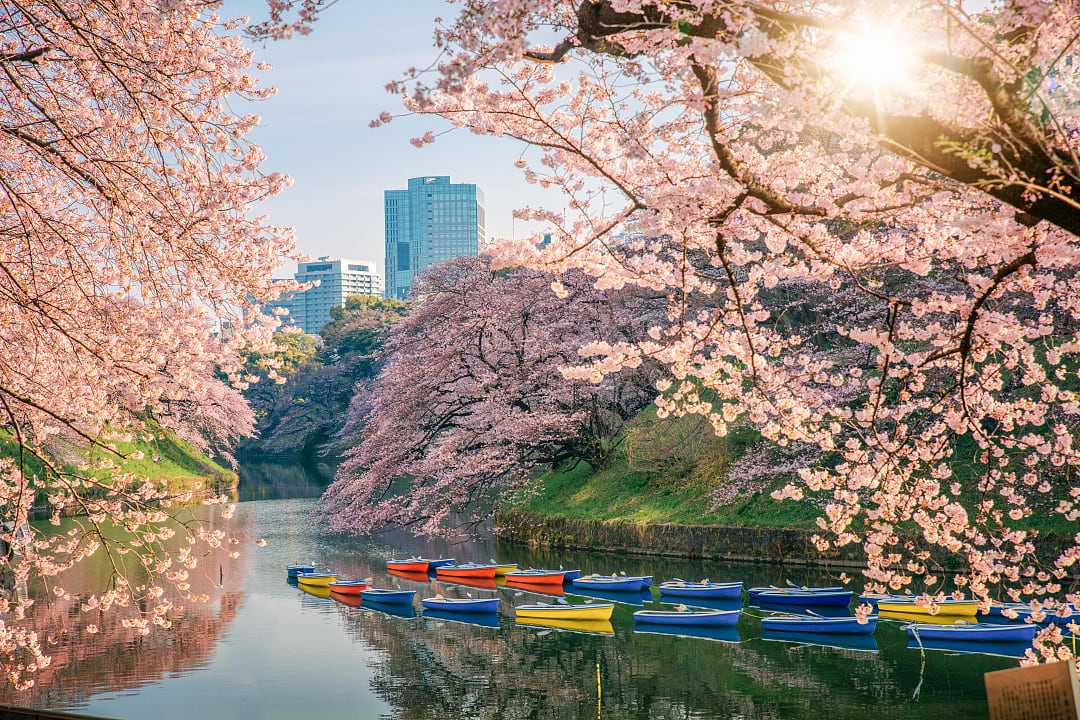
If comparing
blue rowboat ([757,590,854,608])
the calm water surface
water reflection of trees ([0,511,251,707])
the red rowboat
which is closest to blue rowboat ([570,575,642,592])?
the calm water surface

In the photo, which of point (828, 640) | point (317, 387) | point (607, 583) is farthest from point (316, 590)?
point (317, 387)

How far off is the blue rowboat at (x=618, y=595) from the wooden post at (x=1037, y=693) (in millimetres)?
14222

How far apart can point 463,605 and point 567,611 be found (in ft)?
7.79

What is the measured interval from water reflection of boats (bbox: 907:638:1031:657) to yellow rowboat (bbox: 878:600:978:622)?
1.93ft

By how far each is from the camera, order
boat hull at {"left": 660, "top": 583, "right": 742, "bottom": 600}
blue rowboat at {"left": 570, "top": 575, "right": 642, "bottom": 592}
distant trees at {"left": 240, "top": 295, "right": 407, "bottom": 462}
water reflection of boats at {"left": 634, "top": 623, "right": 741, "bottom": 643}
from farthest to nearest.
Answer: distant trees at {"left": 240, "top": 295, "right": 407, "bottom": 462}, blue rowboat at {"left": 570, "top": 575, "right": 642, "bottom": 592}, boat hull at {"left": 660, "top": 583, "right": 742, "bottom": 600}, water reflection of boats at {"left": 634, "top": 623, "right": 741, "bottom": 643}

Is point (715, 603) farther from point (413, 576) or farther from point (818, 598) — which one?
point (413, 576)

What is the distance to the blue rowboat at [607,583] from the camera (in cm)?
1862

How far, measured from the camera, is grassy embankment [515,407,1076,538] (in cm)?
2055

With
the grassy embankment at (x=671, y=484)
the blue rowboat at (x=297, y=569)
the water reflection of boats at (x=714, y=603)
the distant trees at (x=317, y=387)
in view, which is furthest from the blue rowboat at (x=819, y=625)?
the distant trees at (x=317, y=387)

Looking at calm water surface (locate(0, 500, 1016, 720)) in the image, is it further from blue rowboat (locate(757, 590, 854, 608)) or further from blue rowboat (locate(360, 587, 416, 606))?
blue rowboat (locate(757, 590, 854, 608))

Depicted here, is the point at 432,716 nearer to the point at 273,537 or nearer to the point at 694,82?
the point at 694,82

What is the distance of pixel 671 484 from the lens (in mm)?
23453

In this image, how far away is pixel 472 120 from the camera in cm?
574

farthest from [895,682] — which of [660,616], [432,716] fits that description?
[432,716]
